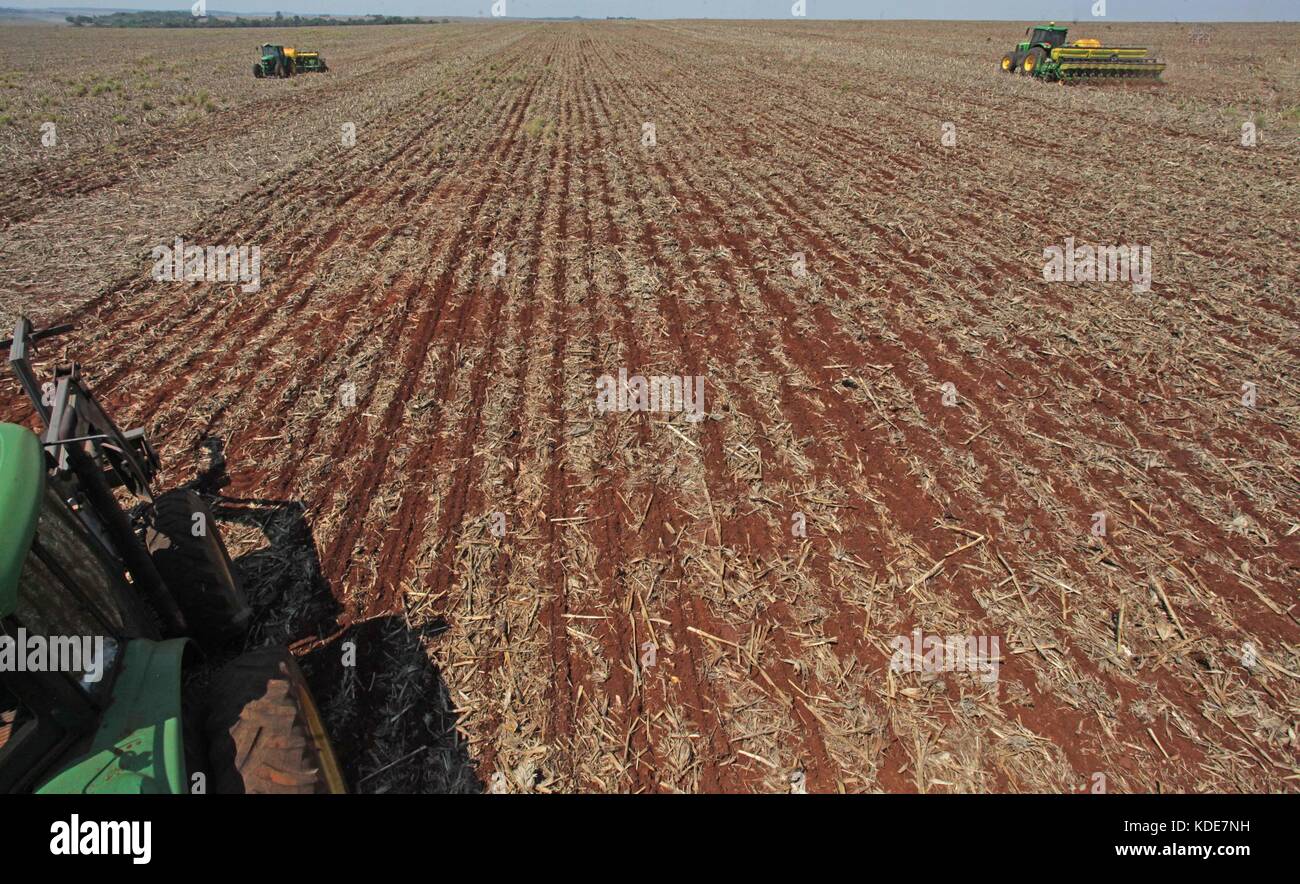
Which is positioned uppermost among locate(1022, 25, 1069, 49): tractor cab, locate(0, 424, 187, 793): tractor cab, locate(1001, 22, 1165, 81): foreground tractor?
locate(1022, 25, 1069, 49): tractor cab

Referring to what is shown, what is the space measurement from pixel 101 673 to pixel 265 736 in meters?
0.73

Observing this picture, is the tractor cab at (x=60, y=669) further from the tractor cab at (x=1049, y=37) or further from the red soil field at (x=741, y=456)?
the tractor cab at (x=1049, y=37)

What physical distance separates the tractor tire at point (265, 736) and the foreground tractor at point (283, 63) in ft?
133

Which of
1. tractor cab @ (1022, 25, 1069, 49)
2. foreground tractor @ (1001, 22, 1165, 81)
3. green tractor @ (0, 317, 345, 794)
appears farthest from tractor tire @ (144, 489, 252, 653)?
tractor cab @ (1022, 25, 1069, 49)

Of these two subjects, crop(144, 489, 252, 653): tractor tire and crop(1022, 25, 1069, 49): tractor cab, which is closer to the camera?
crop(144, 489, 252, 653): tractor tire

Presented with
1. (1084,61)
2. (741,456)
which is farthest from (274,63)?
(741,456)

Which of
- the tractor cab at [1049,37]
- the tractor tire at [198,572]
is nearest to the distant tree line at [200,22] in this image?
the tractor cab at [1049,37]

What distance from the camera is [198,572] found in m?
4.08

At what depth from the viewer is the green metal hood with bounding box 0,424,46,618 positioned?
7.45ft

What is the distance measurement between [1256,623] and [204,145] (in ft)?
79.2

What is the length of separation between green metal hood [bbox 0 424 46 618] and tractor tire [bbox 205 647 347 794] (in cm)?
102

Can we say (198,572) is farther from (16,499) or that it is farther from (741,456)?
(741,456)

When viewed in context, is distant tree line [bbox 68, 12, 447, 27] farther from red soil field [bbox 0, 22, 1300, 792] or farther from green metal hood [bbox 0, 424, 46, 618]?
green metal hood [bbox 0, 424, 46, 618]
